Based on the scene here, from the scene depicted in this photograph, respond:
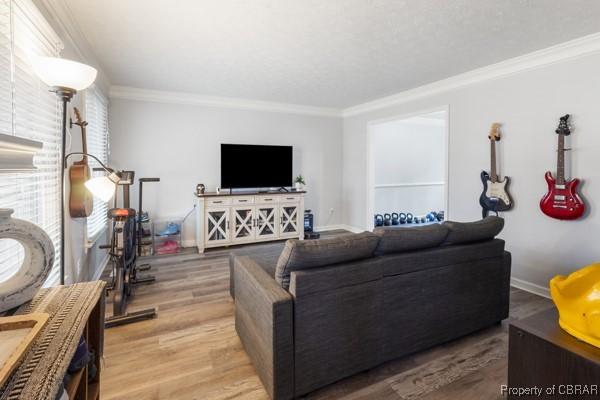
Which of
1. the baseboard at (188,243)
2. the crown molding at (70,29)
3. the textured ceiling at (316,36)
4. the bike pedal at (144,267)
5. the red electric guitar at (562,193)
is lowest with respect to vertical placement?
the bike pedal at (144,267)

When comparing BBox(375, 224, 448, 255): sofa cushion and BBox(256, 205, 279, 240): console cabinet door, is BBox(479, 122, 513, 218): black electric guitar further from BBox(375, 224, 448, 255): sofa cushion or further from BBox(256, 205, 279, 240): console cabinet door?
BBox(256, 205, 279, 240): console cabinet door

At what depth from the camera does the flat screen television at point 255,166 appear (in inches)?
194

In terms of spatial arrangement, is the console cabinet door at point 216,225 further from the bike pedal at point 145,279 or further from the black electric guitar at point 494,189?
the black electric guitar at point 494,189

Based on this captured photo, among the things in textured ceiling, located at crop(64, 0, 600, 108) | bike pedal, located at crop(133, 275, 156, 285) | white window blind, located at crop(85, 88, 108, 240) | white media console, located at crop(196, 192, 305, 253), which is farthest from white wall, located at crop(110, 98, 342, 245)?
bike pedal, located at crop(133, 275, 156, 285)

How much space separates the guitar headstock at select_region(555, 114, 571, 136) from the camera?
110 inches

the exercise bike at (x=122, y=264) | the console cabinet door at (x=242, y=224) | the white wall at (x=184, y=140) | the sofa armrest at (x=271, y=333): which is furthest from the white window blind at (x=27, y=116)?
the console cabinet door at (x=242, y=224)

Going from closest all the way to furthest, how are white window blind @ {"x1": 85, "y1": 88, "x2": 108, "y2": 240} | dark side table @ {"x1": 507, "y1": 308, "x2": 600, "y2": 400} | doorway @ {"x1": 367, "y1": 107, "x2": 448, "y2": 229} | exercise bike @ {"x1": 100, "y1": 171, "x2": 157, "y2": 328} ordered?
dark side table @ {"x1": 507, "y1": 308, "x2": 600, "y2": 400}, exercise bike @ {"x1": 100, "y1": 171, "x2": 157, "y2": 328}, white window blind @ {"x1": 85, "y1": 88, "x2": 108, "y2": 240}, doorway @ {"x1": 367, "y1": 107, "x2": 448, "y2": 229}

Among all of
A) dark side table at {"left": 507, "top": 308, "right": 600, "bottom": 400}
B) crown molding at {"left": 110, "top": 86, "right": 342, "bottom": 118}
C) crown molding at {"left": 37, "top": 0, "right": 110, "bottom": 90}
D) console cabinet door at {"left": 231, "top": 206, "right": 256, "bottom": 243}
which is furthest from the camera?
console cabinet door at {"left": 231, "top": 206, "right": 256, "bottom": 243}

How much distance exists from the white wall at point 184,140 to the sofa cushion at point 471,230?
3.62 meters

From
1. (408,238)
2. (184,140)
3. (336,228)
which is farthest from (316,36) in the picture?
(336,228)

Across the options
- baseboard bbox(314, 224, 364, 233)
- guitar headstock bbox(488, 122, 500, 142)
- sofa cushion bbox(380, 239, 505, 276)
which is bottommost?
baseboard bbox(314, 224, 364, 233)

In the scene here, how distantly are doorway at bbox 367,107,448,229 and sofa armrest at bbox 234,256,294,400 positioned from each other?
16.4ft

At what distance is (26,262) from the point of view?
109 cm

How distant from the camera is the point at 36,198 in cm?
198
